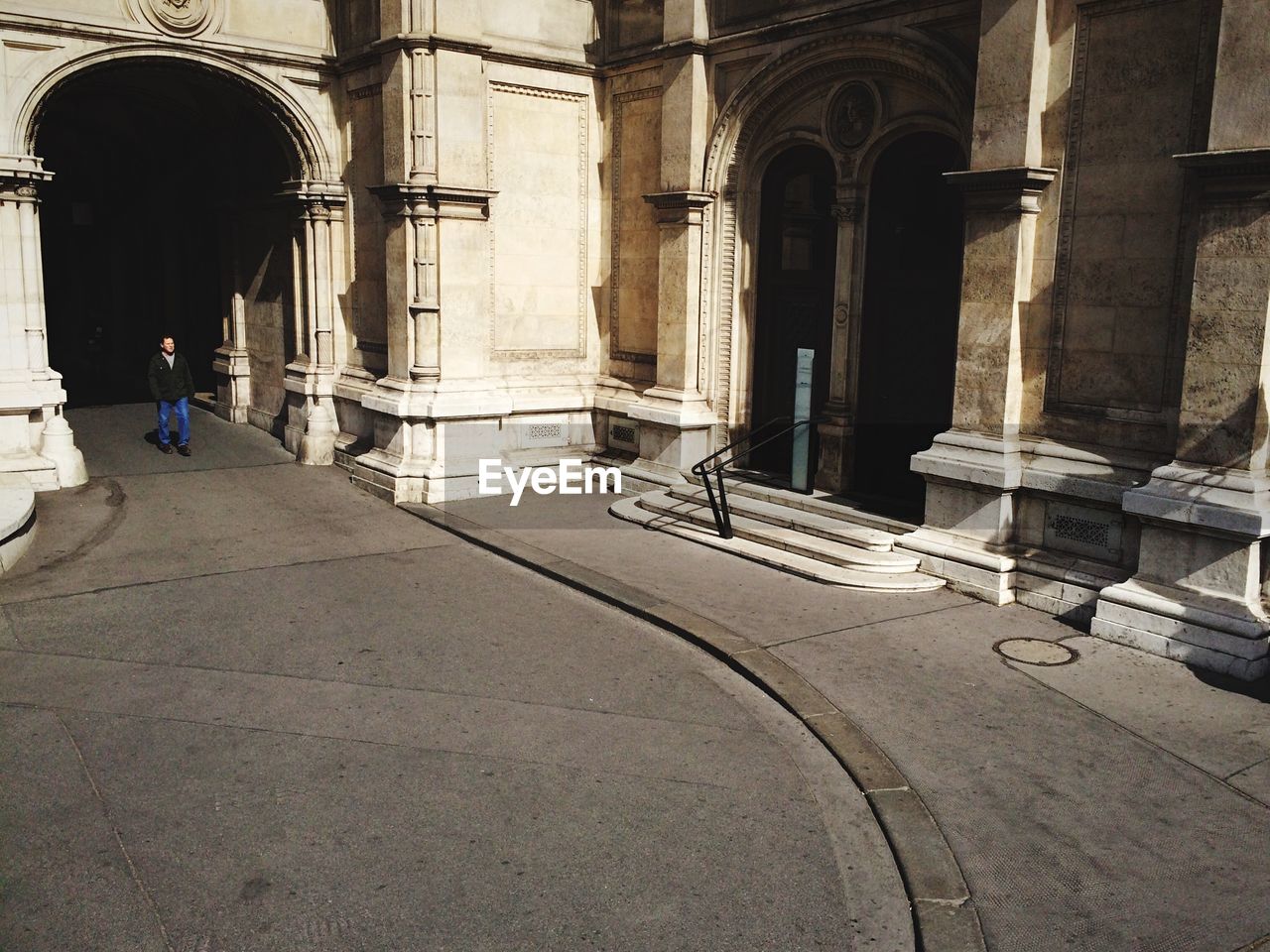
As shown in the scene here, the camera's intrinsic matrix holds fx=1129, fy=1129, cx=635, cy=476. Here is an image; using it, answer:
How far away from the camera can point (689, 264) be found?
1281cm

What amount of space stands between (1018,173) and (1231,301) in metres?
1.94

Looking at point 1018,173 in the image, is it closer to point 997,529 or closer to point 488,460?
point 997,529

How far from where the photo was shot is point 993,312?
9.38m

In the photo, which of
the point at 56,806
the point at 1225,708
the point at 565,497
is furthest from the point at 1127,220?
the point at 56,806

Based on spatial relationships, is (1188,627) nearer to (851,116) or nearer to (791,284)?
(851,116)

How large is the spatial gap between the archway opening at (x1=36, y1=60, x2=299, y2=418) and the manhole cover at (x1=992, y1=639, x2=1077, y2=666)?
11420 mm

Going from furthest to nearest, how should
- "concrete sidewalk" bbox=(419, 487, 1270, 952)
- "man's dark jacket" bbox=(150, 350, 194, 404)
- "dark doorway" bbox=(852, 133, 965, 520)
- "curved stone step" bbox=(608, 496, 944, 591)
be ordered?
"man's dark jacket" bbox=(150, 350, 194, 404)
"dark doorway" bbox=(852, 133, 965, 520)
"curved stone step" bbox=(608, 496, 944, 591)
"concrete sidewalk" bbox=(419, 487, 1270, 952)

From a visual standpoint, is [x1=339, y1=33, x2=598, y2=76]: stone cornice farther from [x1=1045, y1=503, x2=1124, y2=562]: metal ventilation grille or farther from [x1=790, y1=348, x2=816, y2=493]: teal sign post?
[x1=1045, y1=503, x2=1124, y2=562]: metal ventilation grille

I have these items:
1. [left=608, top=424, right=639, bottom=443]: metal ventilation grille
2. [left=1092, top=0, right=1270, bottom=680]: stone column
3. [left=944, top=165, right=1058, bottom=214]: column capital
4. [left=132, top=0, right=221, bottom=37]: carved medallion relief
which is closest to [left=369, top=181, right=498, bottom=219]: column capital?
[left=608, top=424, right=639, bottom=443]: metal ventilation grille

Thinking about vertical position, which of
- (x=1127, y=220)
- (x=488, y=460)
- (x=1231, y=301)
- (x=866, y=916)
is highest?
(x=1127, y=220)

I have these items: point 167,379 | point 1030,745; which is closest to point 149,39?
point 167,379

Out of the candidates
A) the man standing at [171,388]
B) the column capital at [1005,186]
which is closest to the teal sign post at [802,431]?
the column capital at [1005,186]

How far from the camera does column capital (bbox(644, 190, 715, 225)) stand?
1264cm

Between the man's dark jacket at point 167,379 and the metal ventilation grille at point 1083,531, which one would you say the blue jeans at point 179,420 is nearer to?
the man's dark jacket at point 167,379
